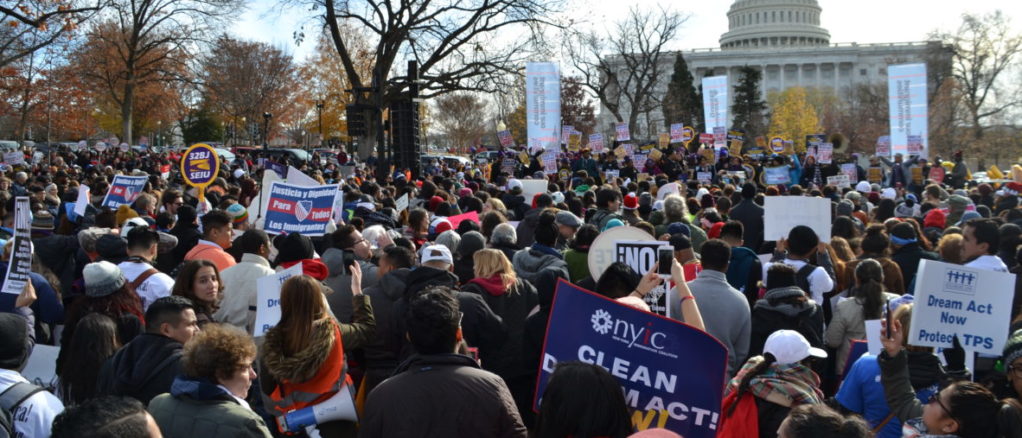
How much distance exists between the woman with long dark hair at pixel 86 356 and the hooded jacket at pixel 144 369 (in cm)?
26

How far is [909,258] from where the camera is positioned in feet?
26.0

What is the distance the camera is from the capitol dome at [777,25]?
5694 inches

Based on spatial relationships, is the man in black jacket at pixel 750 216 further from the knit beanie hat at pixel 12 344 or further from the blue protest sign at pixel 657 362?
the knit beanie hat at pixel 12 344

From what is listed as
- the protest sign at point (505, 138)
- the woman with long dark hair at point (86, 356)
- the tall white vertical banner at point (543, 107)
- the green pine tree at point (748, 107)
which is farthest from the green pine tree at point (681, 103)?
the woman with long dark hair at point (86, 356)

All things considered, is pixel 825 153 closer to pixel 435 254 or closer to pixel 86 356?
pixel 435 254

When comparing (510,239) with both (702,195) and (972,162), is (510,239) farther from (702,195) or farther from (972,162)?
(972,162)

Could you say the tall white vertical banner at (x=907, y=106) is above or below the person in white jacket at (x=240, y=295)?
above

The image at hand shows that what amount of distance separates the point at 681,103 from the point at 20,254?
6917 centimetres

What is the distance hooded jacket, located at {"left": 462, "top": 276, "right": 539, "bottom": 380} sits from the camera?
19.0 ft

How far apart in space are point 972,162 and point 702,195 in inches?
1598

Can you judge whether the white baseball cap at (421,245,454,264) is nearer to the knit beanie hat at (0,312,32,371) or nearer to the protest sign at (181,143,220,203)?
the knit beanie hat at (0,312,32,371)

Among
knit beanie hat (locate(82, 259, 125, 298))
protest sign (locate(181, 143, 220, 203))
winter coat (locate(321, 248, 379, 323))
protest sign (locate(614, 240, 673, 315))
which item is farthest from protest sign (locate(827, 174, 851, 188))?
knit beanie hat (locate(82, 259, 125, 298))

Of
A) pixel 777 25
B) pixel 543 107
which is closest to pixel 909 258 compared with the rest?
pixel 543 107

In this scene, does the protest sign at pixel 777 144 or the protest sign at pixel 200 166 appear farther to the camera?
the protest sign at pixel 777 144
